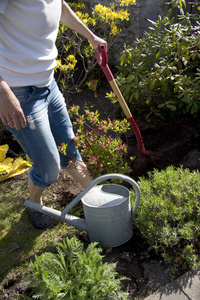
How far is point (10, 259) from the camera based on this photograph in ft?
7.97

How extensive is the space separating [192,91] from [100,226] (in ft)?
5.63

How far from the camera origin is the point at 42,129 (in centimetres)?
210

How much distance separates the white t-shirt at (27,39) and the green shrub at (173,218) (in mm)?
1053

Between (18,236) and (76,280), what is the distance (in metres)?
0.96

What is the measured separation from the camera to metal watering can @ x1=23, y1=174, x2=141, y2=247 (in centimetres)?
216

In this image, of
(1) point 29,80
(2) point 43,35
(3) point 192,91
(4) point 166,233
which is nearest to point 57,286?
(4) point 166,233

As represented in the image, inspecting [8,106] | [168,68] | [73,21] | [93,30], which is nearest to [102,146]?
[73,21]

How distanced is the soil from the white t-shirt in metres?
1.23

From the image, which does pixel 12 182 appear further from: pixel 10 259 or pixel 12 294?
pixel 12 294

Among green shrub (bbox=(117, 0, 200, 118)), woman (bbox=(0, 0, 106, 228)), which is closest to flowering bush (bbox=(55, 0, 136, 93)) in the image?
green shrub (bbox=(117, 0, 200, 118))

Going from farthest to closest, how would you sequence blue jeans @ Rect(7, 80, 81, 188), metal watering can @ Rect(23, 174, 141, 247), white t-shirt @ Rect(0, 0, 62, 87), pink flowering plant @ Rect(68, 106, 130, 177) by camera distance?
pink flowering plant @ Rect(68, 106, 130, 177) → metal watering can @ Rect(23, 174, 141, 247) → blue jeans @ Rect(7, 80, 81, 188) → white t-shirt @ Rect(0, 0, 62, 87)

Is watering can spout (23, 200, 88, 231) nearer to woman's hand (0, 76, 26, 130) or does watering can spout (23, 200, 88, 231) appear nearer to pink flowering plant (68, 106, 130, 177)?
pink flowering plant (68, 106, 130, 177)

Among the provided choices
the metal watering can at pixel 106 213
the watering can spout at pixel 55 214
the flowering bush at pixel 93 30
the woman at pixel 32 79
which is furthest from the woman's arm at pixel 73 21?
the watering can spout at pixel 55 214

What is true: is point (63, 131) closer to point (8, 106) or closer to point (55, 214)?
point (55, 214)
